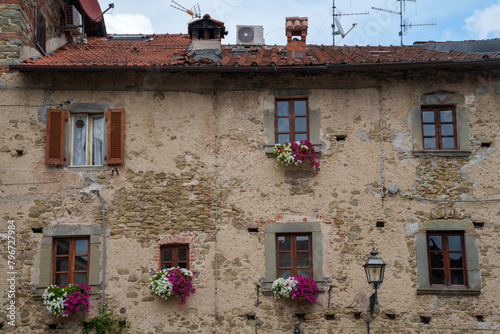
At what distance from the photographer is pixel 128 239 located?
10.8 m

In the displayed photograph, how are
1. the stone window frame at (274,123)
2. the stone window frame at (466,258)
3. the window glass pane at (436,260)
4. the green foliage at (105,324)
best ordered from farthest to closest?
the stone window frame at (274,123) → the window glass pane at (436,260) → the stone window frame at (466,258) → the green foliage at (105,324)

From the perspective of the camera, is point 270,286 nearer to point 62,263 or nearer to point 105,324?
point 105,324

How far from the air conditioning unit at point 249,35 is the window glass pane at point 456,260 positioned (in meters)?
6.46

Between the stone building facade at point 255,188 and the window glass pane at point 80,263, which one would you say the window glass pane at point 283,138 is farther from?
the window glass pane at point 80,263

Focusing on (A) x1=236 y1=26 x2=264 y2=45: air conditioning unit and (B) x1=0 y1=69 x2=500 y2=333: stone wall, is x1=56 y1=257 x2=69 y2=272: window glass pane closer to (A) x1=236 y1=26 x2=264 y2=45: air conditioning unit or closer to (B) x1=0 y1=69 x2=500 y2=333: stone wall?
(B) x1=0 y1=69 x2=500 y2=333: stone wall

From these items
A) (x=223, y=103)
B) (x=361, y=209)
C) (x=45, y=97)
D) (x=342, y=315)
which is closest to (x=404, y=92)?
(x=361, y=209)

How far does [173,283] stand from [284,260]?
6.96 ft

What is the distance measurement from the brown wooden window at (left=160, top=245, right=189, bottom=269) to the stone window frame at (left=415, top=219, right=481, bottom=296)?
14.3ft

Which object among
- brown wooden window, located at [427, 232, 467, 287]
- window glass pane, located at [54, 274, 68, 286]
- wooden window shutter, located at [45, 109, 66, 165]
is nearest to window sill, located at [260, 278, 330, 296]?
brown wooden window, located at [427, 232, 467, 287]

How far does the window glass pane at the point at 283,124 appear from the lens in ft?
37.3

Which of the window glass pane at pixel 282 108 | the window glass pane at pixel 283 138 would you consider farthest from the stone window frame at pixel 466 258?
the window glass pane at pixel 282 108

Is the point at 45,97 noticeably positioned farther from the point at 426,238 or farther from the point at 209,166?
the point at 426,238

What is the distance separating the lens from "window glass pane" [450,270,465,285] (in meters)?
10.7

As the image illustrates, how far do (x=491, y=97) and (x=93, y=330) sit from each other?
Answer: 8832 millimetres
